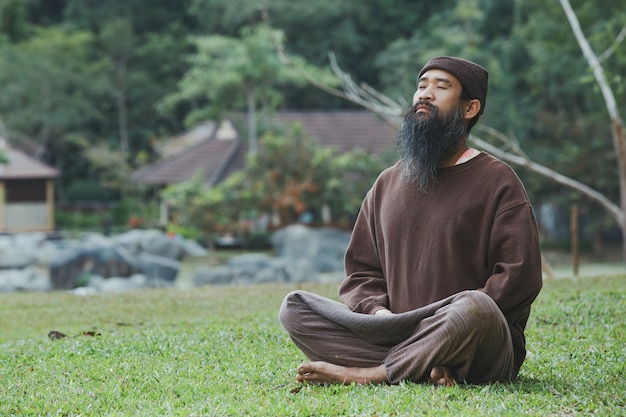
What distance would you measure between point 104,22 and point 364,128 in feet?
50.9

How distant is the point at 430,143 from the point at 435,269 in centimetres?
61

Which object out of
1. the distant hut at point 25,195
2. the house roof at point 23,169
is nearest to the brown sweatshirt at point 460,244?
the house roof at point 23,169

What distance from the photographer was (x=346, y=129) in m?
34.1

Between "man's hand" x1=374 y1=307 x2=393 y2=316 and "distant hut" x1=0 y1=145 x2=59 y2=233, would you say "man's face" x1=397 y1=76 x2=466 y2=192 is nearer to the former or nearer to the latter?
"man's hand" x1=374 y1=307 x2=393 y2=316

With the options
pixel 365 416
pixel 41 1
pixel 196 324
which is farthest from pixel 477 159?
pixel 41 1

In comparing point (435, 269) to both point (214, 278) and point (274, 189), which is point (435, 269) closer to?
point (214, 278)

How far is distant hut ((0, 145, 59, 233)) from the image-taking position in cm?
3434

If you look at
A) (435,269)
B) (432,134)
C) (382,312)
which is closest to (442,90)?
(432,134)

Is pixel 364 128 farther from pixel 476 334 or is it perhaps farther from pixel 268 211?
pixel 476 334

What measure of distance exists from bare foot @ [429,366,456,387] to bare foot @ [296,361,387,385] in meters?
0.25

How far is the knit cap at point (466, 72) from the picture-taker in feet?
15.4

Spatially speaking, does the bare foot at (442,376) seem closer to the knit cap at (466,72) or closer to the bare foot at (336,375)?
the bare foot at (336,375)

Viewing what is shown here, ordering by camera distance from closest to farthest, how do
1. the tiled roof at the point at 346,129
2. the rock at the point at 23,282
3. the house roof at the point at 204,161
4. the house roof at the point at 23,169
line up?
the rock at the point at 23,282 → the house roof at the point at 204,161 → the tiled roof at the point at 346,129 → the house roof at the point at 23,169

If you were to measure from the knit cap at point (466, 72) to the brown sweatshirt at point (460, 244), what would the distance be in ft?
1.04
